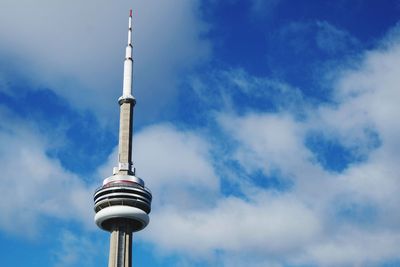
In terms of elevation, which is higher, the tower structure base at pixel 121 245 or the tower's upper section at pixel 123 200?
the tower's upper section at pixel 123 200

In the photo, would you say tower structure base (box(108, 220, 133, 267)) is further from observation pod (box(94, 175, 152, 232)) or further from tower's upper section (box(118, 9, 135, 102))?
tower's upper section (box(118, 9, 135, 102))

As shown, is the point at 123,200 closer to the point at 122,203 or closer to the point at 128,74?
the point at 122,203

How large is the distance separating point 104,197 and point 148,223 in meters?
10.1

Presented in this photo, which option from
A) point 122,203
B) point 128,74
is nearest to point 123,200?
point 122,203

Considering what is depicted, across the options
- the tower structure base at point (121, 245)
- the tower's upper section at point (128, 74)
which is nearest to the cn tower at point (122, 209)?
the tower structure base at point (121, 245)

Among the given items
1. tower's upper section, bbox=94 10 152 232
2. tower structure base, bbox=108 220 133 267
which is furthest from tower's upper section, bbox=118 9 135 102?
tower structure base, bbox=108 220 133 267

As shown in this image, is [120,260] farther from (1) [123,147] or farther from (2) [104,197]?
(1) [123,147]

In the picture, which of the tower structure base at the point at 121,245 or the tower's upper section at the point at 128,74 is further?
the tower's upper section at the point at 128,74

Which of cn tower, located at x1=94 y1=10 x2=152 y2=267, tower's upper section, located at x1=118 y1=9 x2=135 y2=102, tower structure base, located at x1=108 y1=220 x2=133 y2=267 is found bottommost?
tower structure base, located at x1=108 y1=220 x2=133 y2=267

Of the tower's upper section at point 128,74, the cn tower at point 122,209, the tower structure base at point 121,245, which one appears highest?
the tower's upper section at point 128,74

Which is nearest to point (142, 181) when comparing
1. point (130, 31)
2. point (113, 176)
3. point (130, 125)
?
point (113, 176)

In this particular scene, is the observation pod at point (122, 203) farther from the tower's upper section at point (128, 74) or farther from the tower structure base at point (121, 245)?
the tower's upper section at point (128, 74)

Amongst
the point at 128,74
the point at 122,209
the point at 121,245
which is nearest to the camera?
the point at 122,209

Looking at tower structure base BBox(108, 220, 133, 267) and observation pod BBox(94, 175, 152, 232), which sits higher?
observation pod BBox(94, 175, 152, 232)
